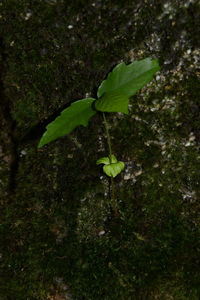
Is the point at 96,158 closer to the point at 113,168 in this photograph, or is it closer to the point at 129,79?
the point at 113,168

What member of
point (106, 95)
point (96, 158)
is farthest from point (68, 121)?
point (96, 158)

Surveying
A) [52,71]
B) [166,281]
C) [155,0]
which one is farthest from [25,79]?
[166,281]

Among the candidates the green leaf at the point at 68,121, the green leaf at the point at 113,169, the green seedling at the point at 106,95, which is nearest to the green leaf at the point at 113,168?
the green leaf at the point at 113,169

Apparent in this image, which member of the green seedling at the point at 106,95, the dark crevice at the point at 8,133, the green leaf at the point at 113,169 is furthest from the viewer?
the dark crevice at the point at 8,133

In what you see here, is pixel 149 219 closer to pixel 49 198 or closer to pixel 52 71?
pixel 49 198

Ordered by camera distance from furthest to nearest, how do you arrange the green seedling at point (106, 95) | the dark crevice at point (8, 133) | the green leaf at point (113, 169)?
the dark crevice at point (8, 133) → the green leaf at point (113, 169) → the green seedling at point (106, 95)

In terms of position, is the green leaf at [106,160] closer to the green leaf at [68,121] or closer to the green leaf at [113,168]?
the green leaf at [113,168]

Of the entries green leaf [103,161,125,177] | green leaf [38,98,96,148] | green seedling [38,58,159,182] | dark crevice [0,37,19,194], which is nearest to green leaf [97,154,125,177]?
green leaf [103,161,125,177]

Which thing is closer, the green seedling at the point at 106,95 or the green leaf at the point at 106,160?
the green seedling at the point at 106,95
